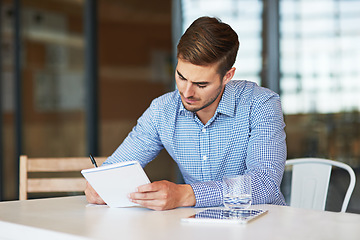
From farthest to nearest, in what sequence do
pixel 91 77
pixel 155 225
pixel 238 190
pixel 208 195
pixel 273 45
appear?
pixel 91 77 → pixel 273 45 → pixel 208 195 → pixel 238 190 → pixel 155 225

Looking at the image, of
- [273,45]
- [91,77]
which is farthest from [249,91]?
[91,77]

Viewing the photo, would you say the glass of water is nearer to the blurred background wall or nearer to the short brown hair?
the short brown hair

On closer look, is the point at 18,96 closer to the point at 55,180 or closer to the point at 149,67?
the point at 149,67

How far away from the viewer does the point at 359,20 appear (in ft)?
11.7

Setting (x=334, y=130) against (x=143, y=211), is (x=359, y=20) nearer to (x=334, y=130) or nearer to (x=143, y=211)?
(x=334, y=130)

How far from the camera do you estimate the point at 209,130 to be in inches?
79.7

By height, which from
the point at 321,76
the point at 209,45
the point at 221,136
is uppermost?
the point at 209,45

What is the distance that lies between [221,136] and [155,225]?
2.27 feet

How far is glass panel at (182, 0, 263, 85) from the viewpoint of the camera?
3.29 metres

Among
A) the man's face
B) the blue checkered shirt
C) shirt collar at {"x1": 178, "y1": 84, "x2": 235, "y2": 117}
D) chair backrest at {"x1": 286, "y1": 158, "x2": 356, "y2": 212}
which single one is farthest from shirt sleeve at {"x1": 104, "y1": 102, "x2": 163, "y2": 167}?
chair backrest at {"x1": 286, "y1": 158, "x2": 356, "y2": 212}

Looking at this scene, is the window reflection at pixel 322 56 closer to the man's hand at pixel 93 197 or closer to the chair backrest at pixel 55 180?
the chair backrest at pixel 55 180

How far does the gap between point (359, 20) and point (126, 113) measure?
4048 mm

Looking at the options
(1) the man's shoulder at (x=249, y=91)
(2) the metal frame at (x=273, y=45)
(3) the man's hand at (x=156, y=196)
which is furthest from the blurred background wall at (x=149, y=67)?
(3) the man's hand at (x=156, y=196)

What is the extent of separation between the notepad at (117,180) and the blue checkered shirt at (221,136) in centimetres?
37
